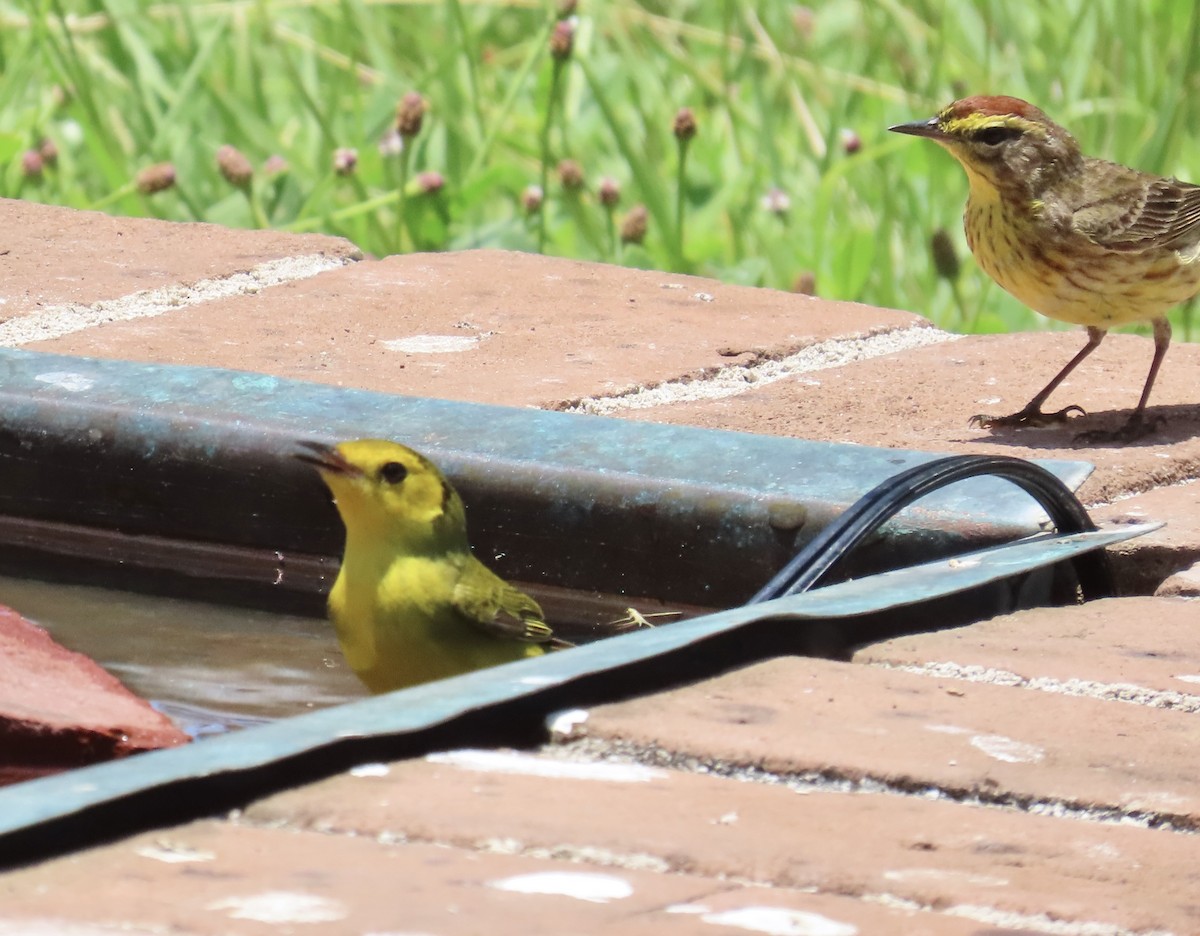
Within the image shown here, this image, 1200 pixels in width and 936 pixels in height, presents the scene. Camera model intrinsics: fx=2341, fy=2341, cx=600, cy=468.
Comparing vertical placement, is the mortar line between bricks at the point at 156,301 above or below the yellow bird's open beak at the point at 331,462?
below

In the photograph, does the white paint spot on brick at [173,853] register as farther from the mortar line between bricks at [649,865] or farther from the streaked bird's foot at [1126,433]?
the streaked bird's foot at [1126,433]

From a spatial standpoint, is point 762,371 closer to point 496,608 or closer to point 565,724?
point 496,608

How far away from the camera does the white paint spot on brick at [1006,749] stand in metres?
1.58

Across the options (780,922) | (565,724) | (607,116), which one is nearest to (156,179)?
(607,116)

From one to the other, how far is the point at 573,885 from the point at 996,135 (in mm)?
2980

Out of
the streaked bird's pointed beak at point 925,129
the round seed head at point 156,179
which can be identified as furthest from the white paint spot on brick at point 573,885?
the round seed head at point 156,179

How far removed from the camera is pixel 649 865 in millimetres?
1302

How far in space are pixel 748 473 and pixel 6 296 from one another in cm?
133

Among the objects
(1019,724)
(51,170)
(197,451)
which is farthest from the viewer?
(51,170)

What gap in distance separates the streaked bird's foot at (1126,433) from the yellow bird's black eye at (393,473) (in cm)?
102

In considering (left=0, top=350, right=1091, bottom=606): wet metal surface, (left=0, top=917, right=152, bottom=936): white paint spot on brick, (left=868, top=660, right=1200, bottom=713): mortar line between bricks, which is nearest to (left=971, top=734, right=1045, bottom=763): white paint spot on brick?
(left=868, top=660, right=1200, bottom=713): mortar line between bricks

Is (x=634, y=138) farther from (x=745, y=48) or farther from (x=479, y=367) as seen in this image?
(x=479, y=367)

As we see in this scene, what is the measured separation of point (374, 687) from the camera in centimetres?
218

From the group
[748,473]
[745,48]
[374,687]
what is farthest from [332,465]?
[745,48]
